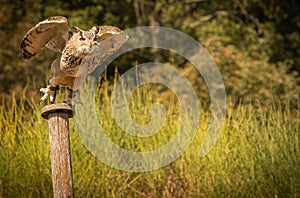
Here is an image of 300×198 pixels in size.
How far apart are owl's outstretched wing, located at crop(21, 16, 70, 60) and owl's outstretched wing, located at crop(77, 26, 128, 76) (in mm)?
190

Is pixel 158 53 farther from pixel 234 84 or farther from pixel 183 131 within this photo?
pixel 183 131

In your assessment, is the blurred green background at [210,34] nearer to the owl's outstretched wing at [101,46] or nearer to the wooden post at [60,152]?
the owl's outstretched wing at [101,46]

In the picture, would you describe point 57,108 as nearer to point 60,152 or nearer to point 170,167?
point 60,152

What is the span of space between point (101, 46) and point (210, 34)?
7.44 meters

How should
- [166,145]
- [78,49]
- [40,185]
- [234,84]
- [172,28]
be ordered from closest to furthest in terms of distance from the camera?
[78,49]
[40,185]
[166,145]
[234,84]
[172,28]

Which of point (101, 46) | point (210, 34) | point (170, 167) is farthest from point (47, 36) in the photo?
point (210, 34)

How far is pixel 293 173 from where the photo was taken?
223 inches

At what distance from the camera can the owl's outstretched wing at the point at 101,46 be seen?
3564mm

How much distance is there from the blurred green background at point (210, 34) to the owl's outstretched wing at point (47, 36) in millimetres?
5690

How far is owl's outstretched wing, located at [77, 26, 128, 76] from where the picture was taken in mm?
3564

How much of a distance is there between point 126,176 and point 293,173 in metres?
1.56

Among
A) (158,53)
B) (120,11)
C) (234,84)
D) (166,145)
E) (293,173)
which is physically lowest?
(293,173)

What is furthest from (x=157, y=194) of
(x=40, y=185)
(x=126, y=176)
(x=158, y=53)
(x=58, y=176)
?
(x=158, y=53)

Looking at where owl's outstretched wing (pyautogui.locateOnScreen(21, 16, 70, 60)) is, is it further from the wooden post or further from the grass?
the grass
